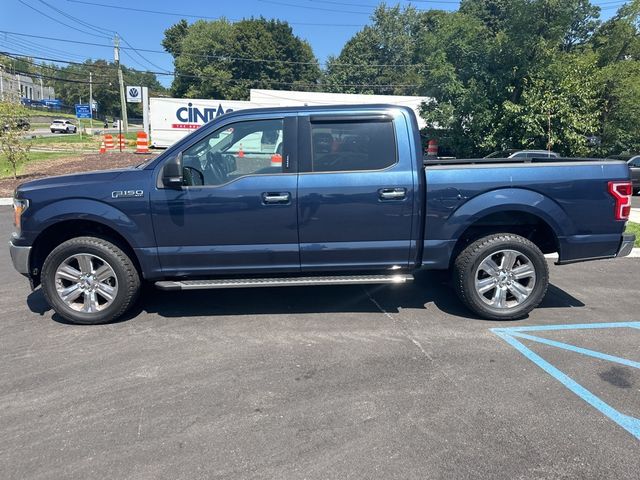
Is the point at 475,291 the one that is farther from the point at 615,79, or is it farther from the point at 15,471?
the point at 615,79

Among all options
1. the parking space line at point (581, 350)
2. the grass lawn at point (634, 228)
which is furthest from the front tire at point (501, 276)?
the grass lawn at point (634, 228)

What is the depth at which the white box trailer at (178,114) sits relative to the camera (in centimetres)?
2952

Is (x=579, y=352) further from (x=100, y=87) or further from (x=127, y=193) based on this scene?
(x=100, y=87)

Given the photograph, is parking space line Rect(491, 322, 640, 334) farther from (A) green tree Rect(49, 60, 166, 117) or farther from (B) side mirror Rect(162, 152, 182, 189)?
(A) green tree Rect(49, 60, 166, 117)

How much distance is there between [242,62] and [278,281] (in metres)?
72.7

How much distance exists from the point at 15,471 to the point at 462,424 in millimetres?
2623

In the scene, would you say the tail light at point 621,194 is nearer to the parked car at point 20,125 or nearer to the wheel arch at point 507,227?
the wheel arch at point 507,227

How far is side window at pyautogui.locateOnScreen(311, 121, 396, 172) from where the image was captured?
457 centimetres

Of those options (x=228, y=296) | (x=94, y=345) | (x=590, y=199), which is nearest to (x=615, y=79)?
(x=590, y=199)

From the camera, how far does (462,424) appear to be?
3074mm

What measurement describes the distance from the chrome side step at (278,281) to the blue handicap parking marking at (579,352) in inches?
43.8

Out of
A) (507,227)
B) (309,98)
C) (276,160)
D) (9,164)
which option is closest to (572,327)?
(507,227)

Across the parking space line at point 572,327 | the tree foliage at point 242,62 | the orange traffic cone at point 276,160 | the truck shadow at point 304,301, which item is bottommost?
the parking space line at point 572,327

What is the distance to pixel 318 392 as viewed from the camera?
3457 mm
